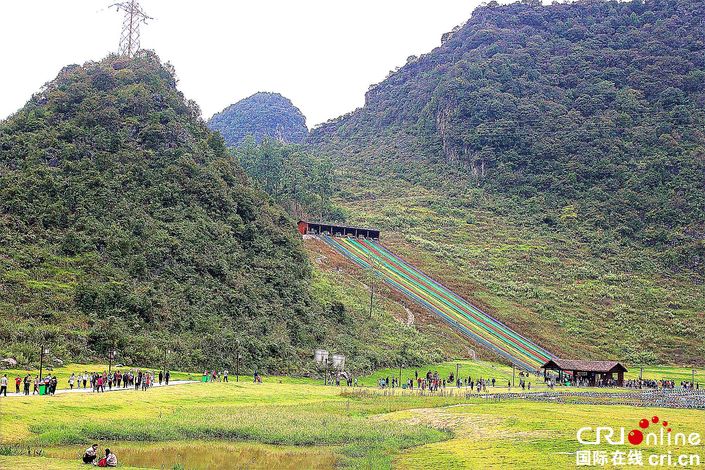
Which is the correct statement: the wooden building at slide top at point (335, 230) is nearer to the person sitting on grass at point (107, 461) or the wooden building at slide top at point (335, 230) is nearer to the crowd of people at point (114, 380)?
the crowd of people at point (114, 380)

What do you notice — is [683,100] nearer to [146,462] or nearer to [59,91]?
[59,91]

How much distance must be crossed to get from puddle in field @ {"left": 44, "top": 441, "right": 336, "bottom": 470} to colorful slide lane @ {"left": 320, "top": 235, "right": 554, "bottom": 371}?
5185 centimetres

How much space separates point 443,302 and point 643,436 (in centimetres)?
6588

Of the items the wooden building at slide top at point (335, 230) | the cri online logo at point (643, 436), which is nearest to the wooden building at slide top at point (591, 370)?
the cri online logo at point (643, 436)

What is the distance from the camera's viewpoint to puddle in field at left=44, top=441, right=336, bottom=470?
2841cm

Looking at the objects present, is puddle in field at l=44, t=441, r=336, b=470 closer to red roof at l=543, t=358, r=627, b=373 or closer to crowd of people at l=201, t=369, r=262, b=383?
crowd of people at l=201, t=369, r=262, b=383

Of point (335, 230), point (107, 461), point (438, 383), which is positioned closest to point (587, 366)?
point (438, 383)

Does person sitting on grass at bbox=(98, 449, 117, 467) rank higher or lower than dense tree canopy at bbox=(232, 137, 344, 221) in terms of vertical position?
lower

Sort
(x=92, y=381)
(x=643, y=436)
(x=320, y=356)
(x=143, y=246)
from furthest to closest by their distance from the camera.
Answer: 1. (x=143, y=246)
2. (x=320, y=356)
3. (x=92, y=381)
4. (x=643, y=436)

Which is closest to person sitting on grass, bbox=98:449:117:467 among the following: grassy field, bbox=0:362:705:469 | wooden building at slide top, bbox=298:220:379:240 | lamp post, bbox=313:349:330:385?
grassy field, bbox=0:362:705:469

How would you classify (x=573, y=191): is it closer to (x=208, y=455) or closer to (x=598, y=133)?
(x=598, y=133)

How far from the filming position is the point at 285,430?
115 ft

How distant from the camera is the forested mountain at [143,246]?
58.7m

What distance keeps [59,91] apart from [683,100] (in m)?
137
